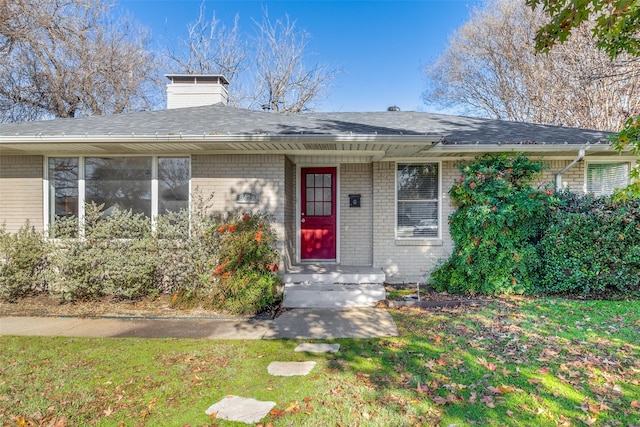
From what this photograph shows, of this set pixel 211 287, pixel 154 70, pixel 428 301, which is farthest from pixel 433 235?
pixel 154 70

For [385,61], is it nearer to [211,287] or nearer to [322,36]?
[322,36]

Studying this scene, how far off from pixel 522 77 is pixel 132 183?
18982 millimetres

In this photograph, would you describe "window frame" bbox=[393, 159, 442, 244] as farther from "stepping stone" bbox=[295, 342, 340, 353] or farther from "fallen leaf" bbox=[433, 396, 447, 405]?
"fallen leaf" bbox=[433, 396, 447, 405]

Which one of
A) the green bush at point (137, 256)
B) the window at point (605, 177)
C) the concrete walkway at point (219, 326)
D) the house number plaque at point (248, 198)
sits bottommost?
the concrete walkway at point (219, 326)

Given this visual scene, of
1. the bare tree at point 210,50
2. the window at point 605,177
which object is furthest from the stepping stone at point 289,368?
the bare tree at point 210,50

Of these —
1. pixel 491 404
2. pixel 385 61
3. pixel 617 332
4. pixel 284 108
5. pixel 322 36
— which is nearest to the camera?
pixel 491 404

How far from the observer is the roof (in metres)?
5.79

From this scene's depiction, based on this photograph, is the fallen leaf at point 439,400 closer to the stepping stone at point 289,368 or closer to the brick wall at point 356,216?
the stepping stone at point 289,368

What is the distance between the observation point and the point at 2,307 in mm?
5977

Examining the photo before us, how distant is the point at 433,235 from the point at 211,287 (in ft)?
15.4

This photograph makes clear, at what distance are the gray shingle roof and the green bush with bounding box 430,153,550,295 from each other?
25.3 inches

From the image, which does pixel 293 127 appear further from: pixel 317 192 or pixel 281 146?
pixel 317 192

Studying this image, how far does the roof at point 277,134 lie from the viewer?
5789 mm

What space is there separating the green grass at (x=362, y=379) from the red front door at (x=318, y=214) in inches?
130
